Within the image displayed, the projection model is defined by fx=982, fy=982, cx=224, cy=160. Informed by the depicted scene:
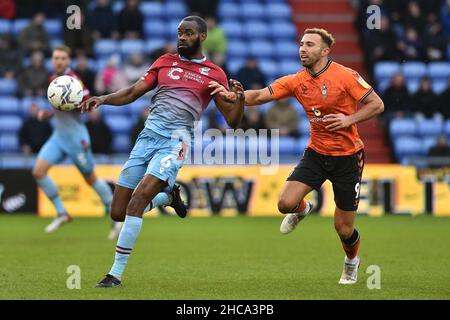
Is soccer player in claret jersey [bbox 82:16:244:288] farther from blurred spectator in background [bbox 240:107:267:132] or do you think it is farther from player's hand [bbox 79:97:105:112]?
blurred spectator in background [bbox 240:107:267:132]

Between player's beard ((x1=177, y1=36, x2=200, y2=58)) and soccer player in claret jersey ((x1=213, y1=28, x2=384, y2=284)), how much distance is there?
0.73 meters

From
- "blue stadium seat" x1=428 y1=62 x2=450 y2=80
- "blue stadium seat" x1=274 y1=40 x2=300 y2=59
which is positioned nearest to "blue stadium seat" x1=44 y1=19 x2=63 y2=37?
"blue stadium seat" x1=274 y1=40 x2=300 y2=59

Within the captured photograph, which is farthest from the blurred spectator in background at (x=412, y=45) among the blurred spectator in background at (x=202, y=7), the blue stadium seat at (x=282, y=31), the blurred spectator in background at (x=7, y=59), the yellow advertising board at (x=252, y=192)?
the blurred spectator in background at (x=7, y=59)

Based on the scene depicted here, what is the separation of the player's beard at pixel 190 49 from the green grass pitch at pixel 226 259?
2.26 m

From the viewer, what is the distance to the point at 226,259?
1209 cm

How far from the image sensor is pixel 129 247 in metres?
9.15

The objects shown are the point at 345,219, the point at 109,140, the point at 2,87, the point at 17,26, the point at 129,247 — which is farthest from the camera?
the point at 17,26

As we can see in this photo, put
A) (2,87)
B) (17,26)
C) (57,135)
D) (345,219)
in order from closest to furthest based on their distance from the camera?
(345,219) < (57,135) < (2,87) < (17,26)

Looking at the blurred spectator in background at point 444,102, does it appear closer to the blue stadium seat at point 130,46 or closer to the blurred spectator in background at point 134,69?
the blurred spectator in background at point 134,69

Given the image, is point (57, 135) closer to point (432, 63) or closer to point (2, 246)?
point (2, 246)

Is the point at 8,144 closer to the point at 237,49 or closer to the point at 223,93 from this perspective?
the point at 237,49

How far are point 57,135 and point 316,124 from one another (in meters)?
5.89

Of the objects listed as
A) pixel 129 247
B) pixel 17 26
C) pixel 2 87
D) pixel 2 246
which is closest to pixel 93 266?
pixel 129 247

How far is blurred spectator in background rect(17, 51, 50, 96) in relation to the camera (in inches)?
839
